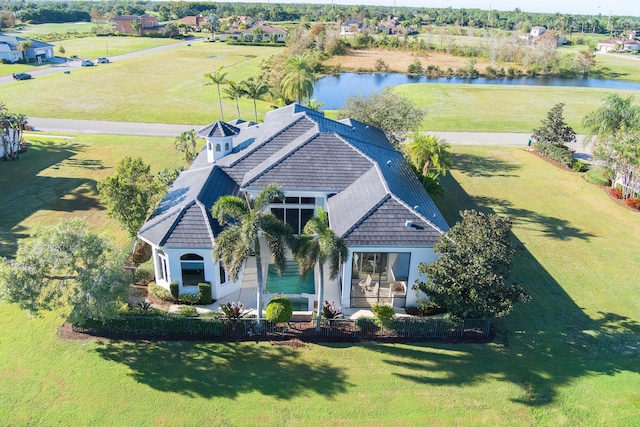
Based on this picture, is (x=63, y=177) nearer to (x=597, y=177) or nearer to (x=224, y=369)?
(x=224, y=369)

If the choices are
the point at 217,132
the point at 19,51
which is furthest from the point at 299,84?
the point at 19,51

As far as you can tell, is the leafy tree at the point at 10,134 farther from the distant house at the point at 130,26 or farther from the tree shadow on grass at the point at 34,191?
the distant house at the point at 130,26

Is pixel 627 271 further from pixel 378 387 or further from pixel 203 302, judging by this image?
pixel 203 302

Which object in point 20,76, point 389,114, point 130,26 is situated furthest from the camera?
point 130,26

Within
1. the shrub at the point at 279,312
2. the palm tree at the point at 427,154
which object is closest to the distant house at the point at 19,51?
the palm tree at the point at 427,154

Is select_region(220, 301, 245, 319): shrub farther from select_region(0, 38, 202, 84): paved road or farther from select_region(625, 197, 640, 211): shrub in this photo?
select_region(0, 38, 202, 84): paved road
